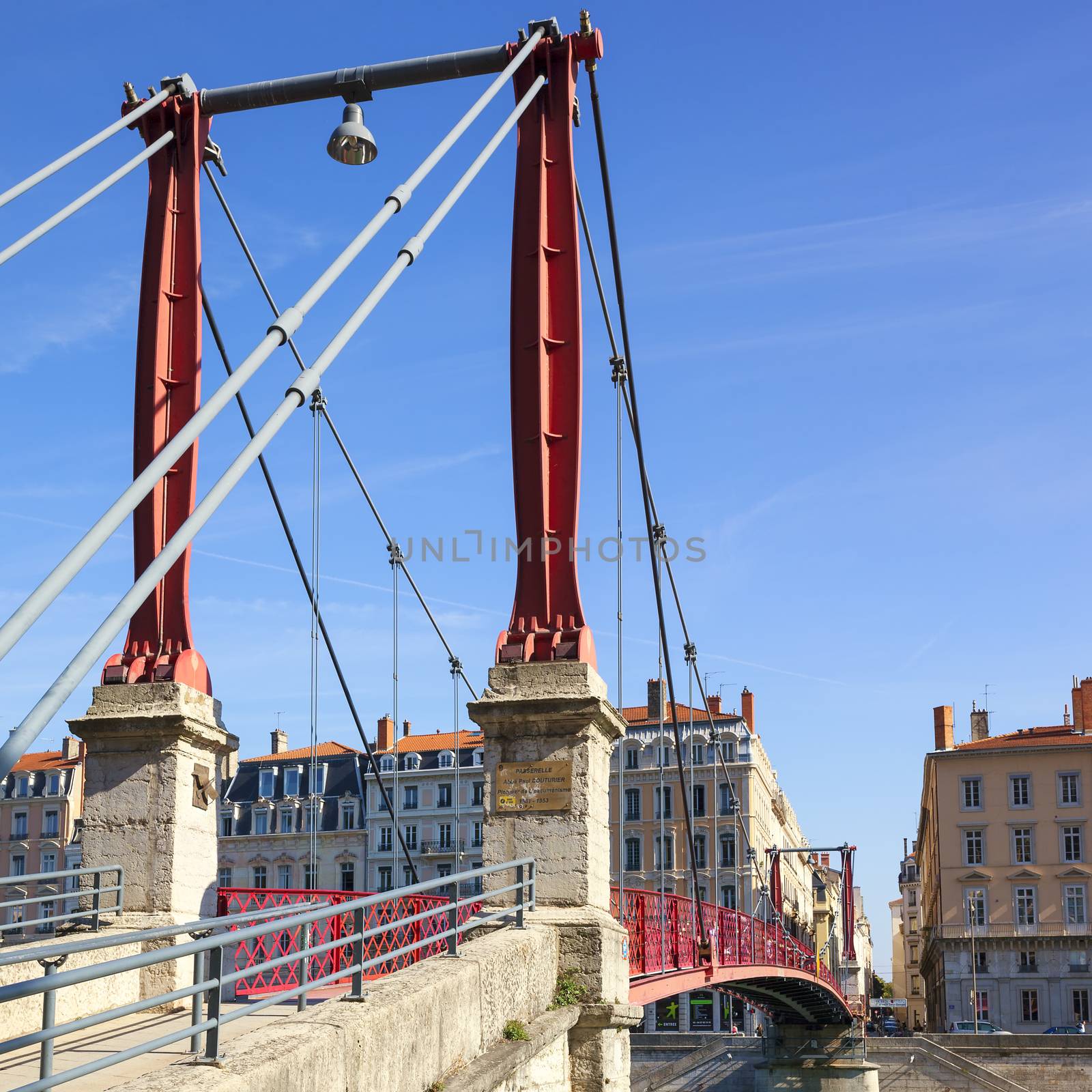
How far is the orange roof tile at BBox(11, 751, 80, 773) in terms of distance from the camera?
6216cm

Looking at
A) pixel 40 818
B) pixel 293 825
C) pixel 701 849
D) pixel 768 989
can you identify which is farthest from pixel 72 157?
pixel 40 818

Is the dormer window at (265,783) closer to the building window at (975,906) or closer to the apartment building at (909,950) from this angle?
the building window at (975,906)

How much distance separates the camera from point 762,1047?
140 feet

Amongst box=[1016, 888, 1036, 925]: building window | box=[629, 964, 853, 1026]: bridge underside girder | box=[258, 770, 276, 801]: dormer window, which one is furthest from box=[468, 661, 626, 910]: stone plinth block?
box=[258, 770, 276, 801]: dormer window

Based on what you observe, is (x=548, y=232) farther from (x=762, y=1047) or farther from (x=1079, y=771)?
(x=1079, y=771)

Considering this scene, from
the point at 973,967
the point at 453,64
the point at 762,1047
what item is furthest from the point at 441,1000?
the point at 973,967

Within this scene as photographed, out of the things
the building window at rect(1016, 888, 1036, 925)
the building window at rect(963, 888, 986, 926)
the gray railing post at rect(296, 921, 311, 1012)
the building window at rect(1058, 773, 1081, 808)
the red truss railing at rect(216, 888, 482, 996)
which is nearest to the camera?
the gray railing post at rect(296, 921, 311, 1012)

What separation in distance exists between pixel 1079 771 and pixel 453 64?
5190cm

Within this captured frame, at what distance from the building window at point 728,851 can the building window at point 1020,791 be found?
12.7 metres

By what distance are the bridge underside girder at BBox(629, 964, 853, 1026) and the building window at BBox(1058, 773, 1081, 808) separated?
1913 centimetres

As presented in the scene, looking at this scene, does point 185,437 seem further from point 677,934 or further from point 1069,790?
point 1069,790

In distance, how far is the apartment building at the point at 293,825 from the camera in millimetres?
57500

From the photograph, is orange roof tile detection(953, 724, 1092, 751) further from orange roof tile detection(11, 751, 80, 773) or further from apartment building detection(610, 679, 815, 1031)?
orange roof tile detection(11, 751, 80, 773)

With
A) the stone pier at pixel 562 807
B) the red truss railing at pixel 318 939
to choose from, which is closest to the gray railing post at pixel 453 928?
the stone pier at pixel 562 807
